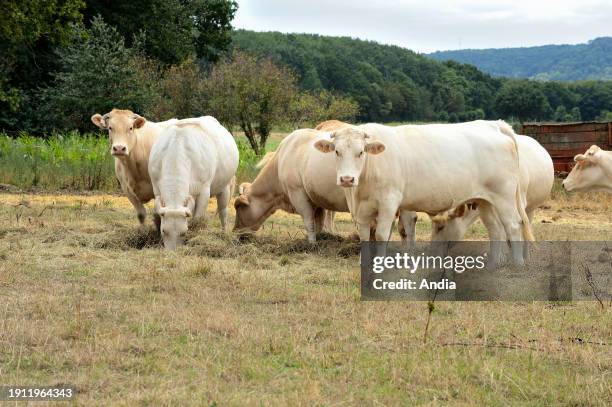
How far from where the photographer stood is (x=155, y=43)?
4156cm

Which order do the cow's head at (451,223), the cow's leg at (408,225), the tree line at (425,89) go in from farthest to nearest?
1. the tree line at (425,89)
2. the cow's leg at (408,225)
3. the cow's head at (451,223)

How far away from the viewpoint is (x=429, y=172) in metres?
10.6

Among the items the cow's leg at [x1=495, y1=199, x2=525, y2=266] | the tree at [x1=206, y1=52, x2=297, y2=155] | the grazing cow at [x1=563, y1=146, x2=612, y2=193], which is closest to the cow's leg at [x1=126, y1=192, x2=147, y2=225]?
the cow's leg at [x1=495, y1=199, x2=525, y2=266]

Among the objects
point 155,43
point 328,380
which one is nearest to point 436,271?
point 328,380

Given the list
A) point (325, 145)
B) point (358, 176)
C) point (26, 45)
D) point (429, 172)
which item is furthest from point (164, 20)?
point (358, 176)

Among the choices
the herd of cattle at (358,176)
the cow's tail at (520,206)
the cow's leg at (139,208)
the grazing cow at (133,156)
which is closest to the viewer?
the herd of cattle at (358,176)

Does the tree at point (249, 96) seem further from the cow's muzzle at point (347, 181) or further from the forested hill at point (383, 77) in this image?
the forested hill at point (383, 77)

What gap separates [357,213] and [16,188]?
38.4ft

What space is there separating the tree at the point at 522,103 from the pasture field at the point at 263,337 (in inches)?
3453

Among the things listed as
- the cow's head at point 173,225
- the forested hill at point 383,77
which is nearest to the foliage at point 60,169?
the cow's head at point 173,225

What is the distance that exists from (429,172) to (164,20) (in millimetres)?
33875

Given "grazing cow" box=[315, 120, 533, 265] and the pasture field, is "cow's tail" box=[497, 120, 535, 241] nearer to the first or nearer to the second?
"grazing cow" box=[315, 120, 533, 265]

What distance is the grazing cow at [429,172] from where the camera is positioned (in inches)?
409

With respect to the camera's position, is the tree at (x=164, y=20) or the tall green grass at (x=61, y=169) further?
the tree at (x=164, y=20)
